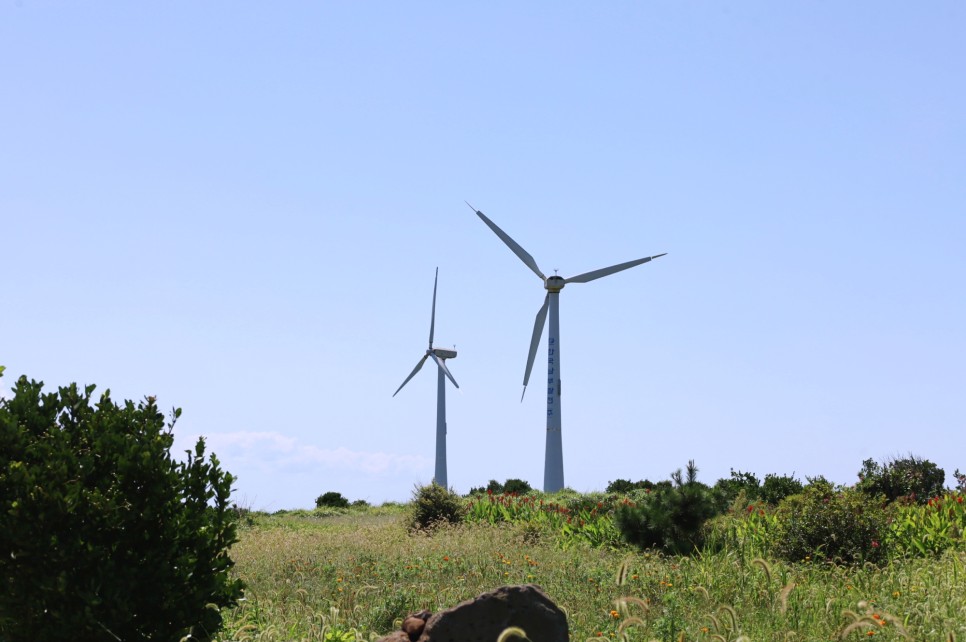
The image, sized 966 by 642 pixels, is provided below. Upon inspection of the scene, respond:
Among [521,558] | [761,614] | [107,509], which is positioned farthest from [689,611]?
[107,509]

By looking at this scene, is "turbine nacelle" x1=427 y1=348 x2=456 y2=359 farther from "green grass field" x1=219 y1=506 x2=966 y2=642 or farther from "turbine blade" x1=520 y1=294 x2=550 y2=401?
"green grass field" x1=219 y1=506 x2=966 y2=642

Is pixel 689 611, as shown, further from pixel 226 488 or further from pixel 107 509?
pixel 107 509

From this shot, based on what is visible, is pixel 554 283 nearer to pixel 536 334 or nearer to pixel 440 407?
pixel 536 334

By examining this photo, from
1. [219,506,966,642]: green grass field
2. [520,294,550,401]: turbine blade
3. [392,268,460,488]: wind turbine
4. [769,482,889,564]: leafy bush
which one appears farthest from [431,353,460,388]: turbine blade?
[769,482,889,564]: leafy bush

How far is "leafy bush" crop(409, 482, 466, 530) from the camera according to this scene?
25.8 meters

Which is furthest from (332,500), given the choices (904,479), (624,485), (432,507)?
(904,479)

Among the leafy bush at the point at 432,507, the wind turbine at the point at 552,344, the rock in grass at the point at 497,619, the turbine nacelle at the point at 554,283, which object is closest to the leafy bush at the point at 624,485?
the wind turbine at the point at 552,344

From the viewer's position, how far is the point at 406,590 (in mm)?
13219

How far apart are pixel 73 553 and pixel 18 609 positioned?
1.04 metres

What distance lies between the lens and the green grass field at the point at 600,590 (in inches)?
388

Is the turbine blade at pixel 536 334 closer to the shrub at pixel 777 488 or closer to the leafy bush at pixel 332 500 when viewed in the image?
the leafy bush at pixel 332 500

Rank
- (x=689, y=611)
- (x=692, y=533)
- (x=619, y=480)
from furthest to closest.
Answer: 1. (x=619, y=480)
2. (x=692, y=533)
3. (x=689, y=611)

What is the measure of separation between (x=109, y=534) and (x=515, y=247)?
40.7m

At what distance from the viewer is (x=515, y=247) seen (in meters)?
49.2
